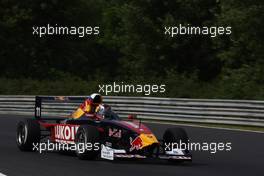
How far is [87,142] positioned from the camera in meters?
12.9

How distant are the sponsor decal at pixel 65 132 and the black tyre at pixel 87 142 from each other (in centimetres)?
56

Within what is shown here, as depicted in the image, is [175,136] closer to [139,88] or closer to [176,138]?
[176,138]

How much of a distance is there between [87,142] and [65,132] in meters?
1.44

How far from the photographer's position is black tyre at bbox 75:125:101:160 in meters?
12.9

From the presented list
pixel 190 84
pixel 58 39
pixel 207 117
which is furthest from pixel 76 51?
pixel 207 117

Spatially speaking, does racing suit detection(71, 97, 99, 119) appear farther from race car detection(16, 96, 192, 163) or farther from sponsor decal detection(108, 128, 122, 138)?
sponsor decal detection(108, 128, 122, 138)

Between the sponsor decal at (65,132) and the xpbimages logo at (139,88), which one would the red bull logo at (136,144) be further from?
the xpbimages logo at (139,88)

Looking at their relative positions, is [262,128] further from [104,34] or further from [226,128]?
[104,34]

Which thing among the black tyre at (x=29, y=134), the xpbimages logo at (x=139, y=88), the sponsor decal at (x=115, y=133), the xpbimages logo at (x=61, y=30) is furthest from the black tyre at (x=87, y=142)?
the xpbimages logo at (x=61, y=30)

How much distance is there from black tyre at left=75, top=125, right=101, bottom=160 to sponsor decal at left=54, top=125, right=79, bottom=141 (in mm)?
561

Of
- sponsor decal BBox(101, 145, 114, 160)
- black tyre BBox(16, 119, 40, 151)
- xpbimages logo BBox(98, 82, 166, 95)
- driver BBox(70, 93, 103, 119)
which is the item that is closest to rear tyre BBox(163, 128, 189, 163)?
sponsor decal BBox(101, 145, 114, 160)

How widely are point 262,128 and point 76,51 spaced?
1220 inches

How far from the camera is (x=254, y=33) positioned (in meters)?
32.8

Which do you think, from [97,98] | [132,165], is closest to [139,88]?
[97,98]
